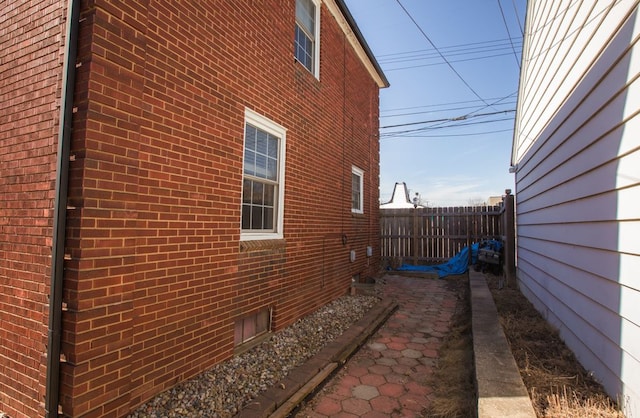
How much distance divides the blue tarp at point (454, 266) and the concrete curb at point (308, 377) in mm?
5676

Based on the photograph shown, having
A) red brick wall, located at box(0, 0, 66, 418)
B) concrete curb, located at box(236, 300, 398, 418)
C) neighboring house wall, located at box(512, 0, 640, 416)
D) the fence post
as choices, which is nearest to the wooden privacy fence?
the fence post

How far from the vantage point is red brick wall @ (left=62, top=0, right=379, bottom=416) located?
2.27 metres

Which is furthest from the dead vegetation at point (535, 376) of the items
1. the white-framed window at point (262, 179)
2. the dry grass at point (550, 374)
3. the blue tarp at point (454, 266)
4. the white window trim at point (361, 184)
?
the blue tarp at point (454, 266)

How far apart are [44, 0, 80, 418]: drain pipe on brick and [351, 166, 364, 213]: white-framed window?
5814mm

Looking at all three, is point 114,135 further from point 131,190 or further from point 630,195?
point 630,195

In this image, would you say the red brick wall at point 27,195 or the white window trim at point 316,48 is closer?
the red brick wall at point 27,195

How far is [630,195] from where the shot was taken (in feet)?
7.61

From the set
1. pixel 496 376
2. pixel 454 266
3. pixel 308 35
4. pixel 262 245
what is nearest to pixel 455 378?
pixel 496 376

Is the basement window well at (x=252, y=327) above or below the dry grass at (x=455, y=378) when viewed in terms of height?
above

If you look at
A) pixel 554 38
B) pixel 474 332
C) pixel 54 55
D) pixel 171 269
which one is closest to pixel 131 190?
pixel 171 269

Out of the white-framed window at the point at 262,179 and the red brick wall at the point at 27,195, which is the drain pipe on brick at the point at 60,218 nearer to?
the red brick wall at the point at 27,195

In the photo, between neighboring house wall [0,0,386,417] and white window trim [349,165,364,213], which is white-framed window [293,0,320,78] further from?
white window trim [349,165,364,213]

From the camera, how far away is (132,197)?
2.54 meters

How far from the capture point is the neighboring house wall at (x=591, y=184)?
2324mm
